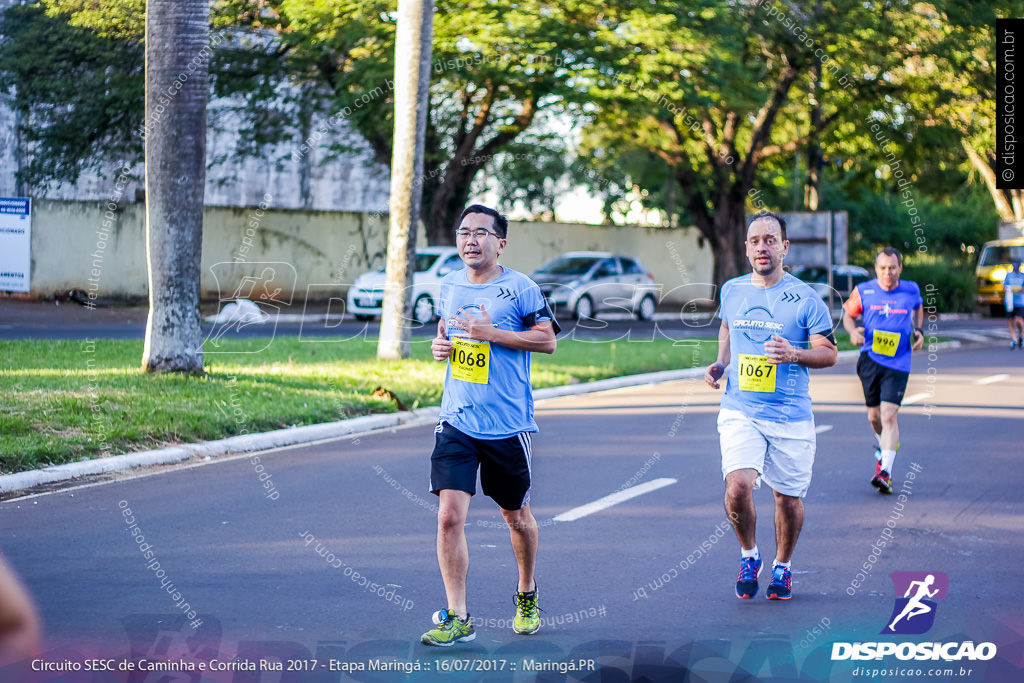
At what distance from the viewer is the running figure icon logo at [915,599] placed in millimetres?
5652

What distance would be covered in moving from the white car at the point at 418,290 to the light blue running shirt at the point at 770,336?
2018 centimetres

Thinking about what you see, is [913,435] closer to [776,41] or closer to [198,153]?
[198,153]

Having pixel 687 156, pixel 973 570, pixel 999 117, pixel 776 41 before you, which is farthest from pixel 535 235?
pixel 973 570

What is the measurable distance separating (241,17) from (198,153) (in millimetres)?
14222

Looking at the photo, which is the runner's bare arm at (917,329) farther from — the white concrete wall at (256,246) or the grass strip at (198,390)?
the white concrete wall at (256,246)

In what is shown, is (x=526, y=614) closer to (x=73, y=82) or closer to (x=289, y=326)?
(x=289, y=326)

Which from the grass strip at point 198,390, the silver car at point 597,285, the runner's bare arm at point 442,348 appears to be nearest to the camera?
the runner's bare arm at point 442,348

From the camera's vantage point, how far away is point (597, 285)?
99.6 feet

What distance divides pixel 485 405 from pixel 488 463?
26 cm

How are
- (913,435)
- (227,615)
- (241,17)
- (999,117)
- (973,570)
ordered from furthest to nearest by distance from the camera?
(241,17)
(999,117)
(913,435)
(973,570)
(227,615)

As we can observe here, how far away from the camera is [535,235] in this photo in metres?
38.0

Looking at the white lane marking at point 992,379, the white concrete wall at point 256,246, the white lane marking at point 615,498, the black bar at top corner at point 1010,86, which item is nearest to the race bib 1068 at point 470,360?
the white lane marking at point 615,498

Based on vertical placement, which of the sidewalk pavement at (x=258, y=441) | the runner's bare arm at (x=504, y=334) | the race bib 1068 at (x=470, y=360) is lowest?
the sidewalk pavement at (x=258, y=441)

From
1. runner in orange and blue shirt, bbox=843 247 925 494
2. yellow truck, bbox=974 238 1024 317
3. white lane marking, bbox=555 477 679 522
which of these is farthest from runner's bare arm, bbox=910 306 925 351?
yellow truck, bbox=974 238 1024 317
